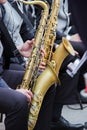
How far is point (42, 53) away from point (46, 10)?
0.54 m

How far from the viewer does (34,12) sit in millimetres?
3244

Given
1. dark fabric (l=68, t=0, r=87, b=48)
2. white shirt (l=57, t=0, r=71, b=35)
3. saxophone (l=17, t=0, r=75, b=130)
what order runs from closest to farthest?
dark fabric (l=68, t=0, r=87, b=48), saxophone (l=17, t=0, r=75, b=130), white shirt (l=57, t=0, r=71, b=35)

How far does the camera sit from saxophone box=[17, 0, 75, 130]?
2.06 metres

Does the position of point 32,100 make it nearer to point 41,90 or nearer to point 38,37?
point 41,90

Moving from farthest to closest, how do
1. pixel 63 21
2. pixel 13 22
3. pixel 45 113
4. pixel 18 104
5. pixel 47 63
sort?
pixel 63 21
pixel 13 22
pixel 47 63
pixel 45 113
pixel 18 104

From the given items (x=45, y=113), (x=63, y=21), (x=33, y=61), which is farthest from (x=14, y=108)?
(x=63, y=21)

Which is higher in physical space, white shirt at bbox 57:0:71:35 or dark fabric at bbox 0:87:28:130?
white shirt at bbox 57:0:71:35

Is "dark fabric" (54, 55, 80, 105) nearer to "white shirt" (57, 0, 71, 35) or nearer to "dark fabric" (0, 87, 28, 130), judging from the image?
"dark fabric" (0, 87, 28, 130)

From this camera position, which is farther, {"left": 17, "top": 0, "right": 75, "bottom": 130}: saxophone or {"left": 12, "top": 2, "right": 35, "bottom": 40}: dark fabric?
{"left": 12, "top": 2, "right": 35, "bottom": 40}: dark fabric

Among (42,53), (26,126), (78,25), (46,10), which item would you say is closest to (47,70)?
(42,53)

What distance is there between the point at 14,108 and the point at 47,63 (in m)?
0.68

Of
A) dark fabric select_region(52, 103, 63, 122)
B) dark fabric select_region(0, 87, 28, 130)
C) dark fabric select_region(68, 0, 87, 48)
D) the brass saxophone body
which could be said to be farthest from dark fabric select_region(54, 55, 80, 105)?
dark fabric select_region(68, 0, 87, 48)

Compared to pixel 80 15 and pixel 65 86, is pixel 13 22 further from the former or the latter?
pixel 80 15

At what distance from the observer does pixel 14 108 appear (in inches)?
70.1
